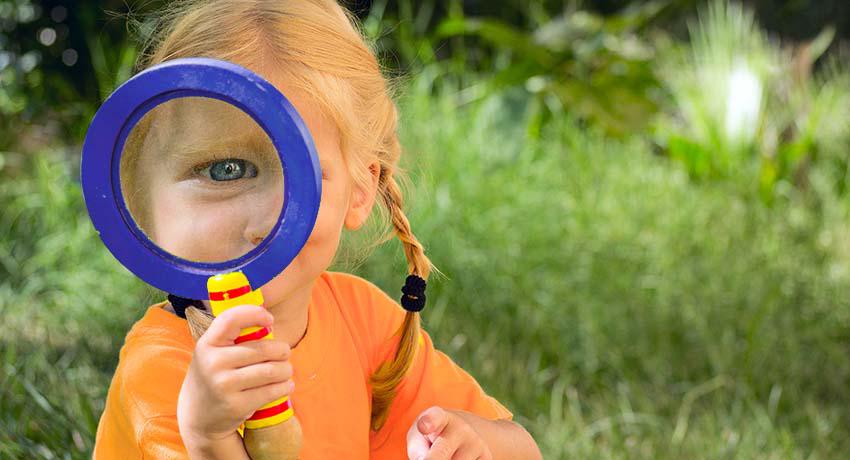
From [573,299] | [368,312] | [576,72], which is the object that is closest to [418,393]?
[368,312]

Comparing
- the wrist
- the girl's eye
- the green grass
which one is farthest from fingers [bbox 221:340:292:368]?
the green grass

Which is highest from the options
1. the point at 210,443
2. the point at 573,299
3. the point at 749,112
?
the point at 210,443

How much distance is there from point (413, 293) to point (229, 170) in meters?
0.47

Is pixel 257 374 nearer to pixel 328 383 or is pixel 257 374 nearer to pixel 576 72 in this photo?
pixel 328 383

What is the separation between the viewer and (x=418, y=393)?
1904 mm

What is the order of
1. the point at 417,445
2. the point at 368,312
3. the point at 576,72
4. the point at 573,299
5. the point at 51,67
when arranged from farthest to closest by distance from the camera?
the point at 576,72, the point at 51,67, the point at 573,299, the point at 368,312, the point at 417,445

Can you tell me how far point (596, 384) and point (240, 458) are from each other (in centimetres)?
205

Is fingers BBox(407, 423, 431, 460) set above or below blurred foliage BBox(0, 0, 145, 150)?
above

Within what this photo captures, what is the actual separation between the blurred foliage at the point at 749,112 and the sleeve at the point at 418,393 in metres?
3.00

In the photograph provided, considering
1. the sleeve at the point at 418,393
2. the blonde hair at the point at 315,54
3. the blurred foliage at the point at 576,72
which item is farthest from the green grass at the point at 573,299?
the blonde hair at the point at 315,54

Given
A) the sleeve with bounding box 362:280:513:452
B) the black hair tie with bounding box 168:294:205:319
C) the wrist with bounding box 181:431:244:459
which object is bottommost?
the sleeve with bounding box 362:280:513:452

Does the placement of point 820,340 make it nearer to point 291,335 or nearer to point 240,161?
point 291,335

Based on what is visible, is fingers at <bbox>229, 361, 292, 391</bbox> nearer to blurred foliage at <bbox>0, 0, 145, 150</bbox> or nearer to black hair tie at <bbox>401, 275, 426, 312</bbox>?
black hair tie at <bbox>401, 275, 426, 312</bbox>

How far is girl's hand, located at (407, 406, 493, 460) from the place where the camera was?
162cm
